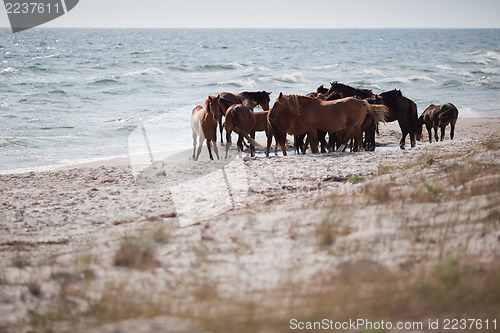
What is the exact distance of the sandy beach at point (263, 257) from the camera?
141 inches

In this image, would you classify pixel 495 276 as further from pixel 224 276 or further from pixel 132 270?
pixel 132 270

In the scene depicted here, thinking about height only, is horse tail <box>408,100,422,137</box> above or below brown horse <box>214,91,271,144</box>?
below

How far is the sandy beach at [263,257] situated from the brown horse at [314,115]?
386 centimetres

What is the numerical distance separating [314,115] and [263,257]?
777 cm

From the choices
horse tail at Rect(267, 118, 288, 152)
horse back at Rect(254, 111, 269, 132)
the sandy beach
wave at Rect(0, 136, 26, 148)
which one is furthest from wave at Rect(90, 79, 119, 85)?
the sandy beach

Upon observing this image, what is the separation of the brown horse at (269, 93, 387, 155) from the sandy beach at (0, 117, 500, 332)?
3865mm

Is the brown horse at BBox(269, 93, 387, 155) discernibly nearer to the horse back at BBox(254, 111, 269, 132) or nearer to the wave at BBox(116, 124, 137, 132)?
the horse back at BBox(254, 111, 269, 132)

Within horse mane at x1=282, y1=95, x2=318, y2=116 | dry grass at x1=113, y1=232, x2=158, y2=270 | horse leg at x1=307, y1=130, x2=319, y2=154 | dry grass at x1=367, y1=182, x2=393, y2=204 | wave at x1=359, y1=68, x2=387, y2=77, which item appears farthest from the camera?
wave at x1=359, y1=68, x2=387, y2=77

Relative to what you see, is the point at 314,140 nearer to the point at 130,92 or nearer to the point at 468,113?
the point at 468,113

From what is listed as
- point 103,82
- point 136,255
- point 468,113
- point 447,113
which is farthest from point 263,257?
point 103,82

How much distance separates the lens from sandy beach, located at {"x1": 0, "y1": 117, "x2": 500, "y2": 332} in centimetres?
357

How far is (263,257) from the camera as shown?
4621mm

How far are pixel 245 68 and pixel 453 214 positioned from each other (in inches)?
1862

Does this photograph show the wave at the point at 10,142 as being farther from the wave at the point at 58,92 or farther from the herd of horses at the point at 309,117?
the wave at the point at 58,92
